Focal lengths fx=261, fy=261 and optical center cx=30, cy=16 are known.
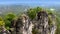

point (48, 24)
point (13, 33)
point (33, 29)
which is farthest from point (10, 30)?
point (48, 24)

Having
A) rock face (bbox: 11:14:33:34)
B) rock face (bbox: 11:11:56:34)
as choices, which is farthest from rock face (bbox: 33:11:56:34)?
rock face (bbox: 11:14:33:34)

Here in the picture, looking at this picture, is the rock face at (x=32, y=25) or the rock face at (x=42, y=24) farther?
the rock face at (x=42, y=24)

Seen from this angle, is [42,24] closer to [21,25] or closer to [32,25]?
[32,25]

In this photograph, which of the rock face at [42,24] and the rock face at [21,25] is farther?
the rock face at [42,24]

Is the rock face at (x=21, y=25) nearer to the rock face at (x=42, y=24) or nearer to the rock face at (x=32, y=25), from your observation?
the rock face at (x=32, y=25)

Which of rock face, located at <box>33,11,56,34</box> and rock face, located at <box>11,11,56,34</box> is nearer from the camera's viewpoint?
rock face, located at <box>11,11,56,34</box>

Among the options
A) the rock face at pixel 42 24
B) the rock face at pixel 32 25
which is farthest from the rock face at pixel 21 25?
the rock face at pixel 42 24

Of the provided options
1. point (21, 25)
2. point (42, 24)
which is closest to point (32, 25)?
point (42, 24)

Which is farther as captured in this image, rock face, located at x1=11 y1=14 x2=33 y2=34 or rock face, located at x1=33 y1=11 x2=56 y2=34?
rock face, located at x1=33 y1=11 x2=56 y2=34

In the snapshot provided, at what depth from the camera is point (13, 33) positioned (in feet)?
73.6

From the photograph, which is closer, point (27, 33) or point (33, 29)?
point (27, 33)

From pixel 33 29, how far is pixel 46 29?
53.7 inches

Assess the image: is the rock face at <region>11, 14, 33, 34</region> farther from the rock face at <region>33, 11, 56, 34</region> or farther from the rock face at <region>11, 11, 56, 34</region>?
the rock face at <region>33, 11, 56, 34</region>

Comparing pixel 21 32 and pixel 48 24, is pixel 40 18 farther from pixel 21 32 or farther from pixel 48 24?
pixel 21 32
